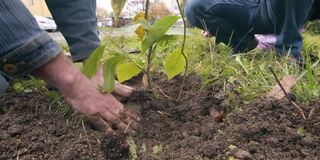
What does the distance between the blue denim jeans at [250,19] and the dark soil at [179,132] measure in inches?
38.2

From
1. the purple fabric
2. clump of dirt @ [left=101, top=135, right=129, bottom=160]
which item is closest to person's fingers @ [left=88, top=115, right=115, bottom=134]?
clump of dirt @ [left=101, top=135, right=129, bottom=160]

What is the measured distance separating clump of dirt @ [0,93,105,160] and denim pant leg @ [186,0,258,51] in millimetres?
1418

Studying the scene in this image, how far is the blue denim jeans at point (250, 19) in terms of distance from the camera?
2.00 m

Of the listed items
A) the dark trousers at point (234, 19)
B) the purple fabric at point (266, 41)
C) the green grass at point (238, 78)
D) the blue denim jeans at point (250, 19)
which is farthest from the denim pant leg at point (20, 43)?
the purple fabric at point (266, 41)

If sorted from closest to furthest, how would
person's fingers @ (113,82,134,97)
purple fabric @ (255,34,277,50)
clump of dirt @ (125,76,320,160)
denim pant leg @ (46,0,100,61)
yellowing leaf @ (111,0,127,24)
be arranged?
clump of dirt @ (125,76,320,160)
yellowing leaf @ (111,0,127,24)
person's fingers @ (113,82,134,97)
denim pant leg @ (46,0,100,61)
purple fabric @ (255,34,277,50)

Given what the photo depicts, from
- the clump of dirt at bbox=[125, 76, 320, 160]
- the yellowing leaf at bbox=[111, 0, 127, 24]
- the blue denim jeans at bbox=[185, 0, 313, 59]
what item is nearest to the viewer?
the clump of dirt at bbox=[125, 76, 320, 160]

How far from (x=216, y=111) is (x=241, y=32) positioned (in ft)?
4.66

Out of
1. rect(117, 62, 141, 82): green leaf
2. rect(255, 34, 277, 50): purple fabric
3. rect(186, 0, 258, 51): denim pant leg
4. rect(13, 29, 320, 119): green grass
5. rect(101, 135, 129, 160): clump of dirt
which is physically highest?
rect(117, 62, 141, 82): green leaf

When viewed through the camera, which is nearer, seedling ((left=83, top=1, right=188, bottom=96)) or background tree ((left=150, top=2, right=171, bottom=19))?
seedling ((left=83, top=1, right=188, bottom=96))

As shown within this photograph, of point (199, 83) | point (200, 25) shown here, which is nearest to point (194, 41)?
point (200, 25)

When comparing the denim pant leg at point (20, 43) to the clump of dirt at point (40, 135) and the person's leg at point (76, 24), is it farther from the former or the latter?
the person's leg at point (76, 24)

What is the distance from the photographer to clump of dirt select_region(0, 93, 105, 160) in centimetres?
91

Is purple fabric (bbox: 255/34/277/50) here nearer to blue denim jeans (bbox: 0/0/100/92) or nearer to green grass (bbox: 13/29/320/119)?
green grass (bbox: 13/29/320/119)

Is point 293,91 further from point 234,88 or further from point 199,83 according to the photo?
point 199,83
